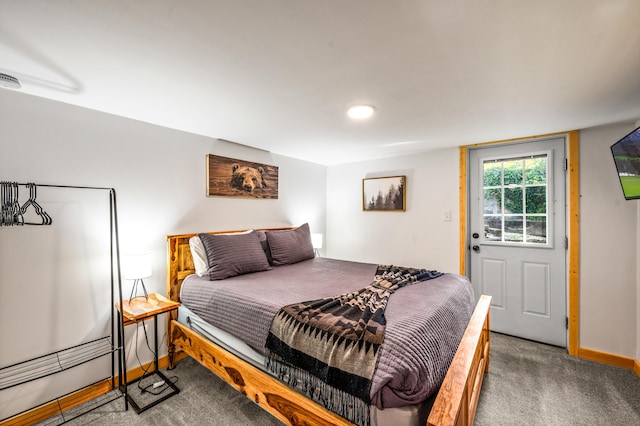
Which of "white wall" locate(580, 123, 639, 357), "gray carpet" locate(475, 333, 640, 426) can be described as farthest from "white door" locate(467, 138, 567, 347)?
"gray carpet" locate(475, 333, 640, 426)

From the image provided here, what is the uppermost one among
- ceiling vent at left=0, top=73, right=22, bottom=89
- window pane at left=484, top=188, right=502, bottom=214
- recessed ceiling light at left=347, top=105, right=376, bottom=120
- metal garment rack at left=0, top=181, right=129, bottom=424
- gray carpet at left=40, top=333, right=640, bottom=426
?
recessed ceiling light at left=347, top=105, right=376, bottom=120

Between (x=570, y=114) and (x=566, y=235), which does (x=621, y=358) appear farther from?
(x=570, y=114)

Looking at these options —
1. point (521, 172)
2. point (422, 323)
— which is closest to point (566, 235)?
point (521, 172)

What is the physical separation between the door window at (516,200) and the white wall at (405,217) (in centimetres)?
35

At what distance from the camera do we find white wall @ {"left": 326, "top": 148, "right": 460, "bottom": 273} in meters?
3.31

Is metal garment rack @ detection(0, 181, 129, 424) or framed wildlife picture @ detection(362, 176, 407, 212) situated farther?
framed wildlife picture @ detection(362, 176, 407, 212)

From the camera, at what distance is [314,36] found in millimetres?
1254

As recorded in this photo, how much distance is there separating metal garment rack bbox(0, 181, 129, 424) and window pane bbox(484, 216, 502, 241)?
356 centimetres

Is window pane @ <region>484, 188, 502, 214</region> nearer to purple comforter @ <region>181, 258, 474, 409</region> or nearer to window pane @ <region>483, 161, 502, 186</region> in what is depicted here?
window pane @ <region>483, 161, 502, 186</region>

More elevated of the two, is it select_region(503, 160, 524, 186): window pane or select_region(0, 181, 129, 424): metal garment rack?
select_region(503, 160, 524, 186): window pane

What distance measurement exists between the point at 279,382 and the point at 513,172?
3.12 m

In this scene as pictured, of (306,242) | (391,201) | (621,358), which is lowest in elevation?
(621,358)

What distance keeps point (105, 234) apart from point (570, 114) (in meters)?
3.85

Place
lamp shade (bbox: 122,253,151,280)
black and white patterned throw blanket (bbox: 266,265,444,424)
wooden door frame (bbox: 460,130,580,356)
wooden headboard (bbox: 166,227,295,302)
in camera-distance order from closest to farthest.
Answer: black and white patterned throw blanket (bbox: 266,265,444,424) → lamp shade (bbox: 122,253,151,280) → wooden headboard (bbox: 166,227,295,302) → wooden door frame (bbox: 460,130,580,356)
